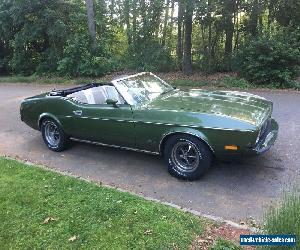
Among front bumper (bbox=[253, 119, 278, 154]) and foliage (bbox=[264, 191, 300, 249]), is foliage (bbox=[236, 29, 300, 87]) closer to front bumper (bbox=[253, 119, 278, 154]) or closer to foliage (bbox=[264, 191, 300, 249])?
front bumper (bbox=[253, 119, 278, 154])

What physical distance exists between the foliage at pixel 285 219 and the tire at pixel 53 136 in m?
4.25

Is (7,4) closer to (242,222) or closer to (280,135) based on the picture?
(280,135)

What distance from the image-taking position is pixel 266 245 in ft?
10.9

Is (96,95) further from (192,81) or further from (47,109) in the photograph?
(192,81)

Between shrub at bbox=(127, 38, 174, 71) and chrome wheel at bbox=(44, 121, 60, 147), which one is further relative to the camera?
shrub at bbox=(127, 38, 174, 71)

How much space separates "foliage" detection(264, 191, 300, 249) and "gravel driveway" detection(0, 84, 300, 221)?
2.60 ft

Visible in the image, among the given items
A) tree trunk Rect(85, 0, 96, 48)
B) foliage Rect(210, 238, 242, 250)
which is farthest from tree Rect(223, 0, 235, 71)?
foliage Rect(210, 238, 242, 250)

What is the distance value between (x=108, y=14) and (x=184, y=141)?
15.6 m

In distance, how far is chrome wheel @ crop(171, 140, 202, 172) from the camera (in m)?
5.19

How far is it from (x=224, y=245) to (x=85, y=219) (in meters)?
1.63

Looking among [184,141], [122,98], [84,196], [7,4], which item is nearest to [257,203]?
[184,141]

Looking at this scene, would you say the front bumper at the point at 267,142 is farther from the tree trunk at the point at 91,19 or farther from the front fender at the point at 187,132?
the tree trunk at the point at 91,19

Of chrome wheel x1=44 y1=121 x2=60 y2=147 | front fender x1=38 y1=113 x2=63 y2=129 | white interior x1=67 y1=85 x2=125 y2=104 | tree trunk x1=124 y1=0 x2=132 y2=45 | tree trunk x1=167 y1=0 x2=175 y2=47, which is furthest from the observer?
tree trunk x1=124 y1=0 x2=132 y2=45

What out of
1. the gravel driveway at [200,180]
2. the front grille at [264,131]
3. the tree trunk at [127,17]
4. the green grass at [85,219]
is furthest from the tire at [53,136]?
the tree trunk at [127,17]
